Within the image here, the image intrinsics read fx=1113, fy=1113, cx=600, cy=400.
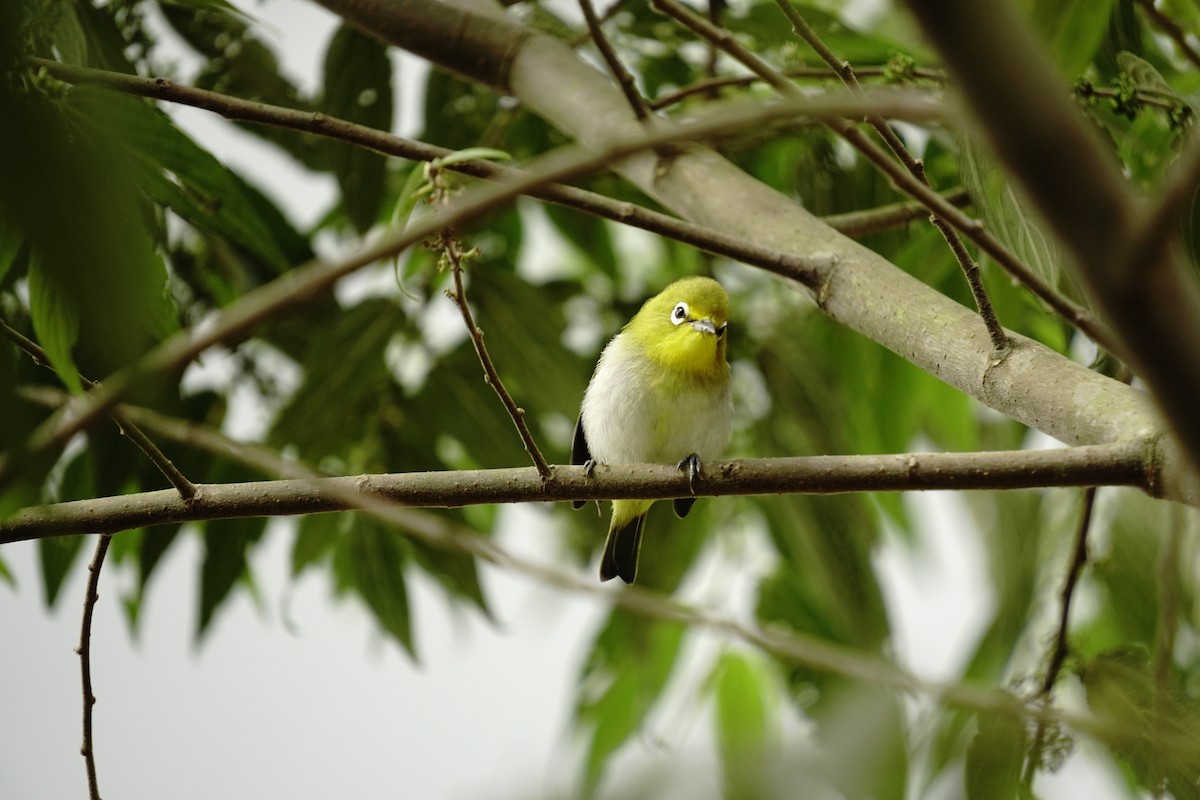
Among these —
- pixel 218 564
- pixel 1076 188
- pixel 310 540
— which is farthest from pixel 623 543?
pixel 1076 188

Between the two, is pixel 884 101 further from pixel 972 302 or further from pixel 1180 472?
pixel 972 302

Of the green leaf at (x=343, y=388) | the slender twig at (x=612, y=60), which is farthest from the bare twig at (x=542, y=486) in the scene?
the green leaf at (x=343, y=388)

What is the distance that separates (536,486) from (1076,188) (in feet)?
3.86

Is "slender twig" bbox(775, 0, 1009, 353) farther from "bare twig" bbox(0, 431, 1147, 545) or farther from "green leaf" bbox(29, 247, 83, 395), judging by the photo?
"green leaf" bbox(29, 247, 83, 395)

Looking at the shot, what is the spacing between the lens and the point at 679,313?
2.94 metres

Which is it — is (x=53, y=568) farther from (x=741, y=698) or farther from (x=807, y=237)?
(x=807, y=237)

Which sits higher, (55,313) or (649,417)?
(649,417)

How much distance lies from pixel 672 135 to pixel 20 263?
60.0 inches

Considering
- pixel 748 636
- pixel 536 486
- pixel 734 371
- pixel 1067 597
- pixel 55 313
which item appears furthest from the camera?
pixel 734 371

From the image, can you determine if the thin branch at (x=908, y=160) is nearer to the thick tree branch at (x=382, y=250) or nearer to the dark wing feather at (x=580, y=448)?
the thick tree branch at (x=382, y=250)

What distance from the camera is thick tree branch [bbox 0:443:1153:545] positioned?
1384 millimetres

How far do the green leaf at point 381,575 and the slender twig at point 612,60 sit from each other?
58.2 inches

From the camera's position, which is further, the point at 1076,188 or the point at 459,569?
the point at 459,569

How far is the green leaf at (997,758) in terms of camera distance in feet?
5.62
